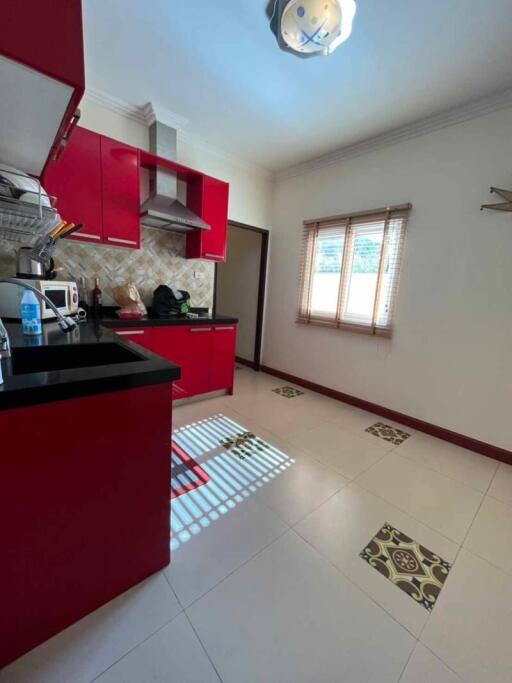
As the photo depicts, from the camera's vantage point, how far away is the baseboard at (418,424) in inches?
87.8

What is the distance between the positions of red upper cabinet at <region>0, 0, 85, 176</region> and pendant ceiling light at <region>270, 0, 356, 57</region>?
94 centimetres

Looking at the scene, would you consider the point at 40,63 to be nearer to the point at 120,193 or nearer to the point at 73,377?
the point at 73,377

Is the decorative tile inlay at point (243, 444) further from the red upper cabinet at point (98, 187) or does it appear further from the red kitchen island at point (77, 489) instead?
the red upper cabinet at point (98, 187)

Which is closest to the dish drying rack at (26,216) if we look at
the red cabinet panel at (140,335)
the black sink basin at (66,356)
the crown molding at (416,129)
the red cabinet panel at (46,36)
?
the red cabinet panel at (46,36)

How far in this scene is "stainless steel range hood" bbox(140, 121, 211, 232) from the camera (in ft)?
8.01

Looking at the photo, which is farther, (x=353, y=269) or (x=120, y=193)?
(x=353, y=269)

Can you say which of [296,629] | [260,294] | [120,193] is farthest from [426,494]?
[120,193]

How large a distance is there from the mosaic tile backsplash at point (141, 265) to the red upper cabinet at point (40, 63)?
1456mm

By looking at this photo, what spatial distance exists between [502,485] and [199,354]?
2.61 metres

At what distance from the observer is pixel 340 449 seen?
7.29 ft

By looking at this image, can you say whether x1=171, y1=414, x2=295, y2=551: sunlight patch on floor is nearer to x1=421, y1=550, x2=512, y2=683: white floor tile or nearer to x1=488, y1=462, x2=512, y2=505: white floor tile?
x1=421, y1=550, x2=512, y2=683: white floor tile

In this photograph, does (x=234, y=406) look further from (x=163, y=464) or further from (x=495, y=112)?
(x=495, y=112)

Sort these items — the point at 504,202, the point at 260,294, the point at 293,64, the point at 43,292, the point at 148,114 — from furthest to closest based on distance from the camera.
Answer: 1. the point at 260,294
2. the point at 148,114
3. the point at 504,202
4. the point at 293,64
5. the point at 43,292

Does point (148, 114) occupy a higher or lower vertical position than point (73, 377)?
higher
